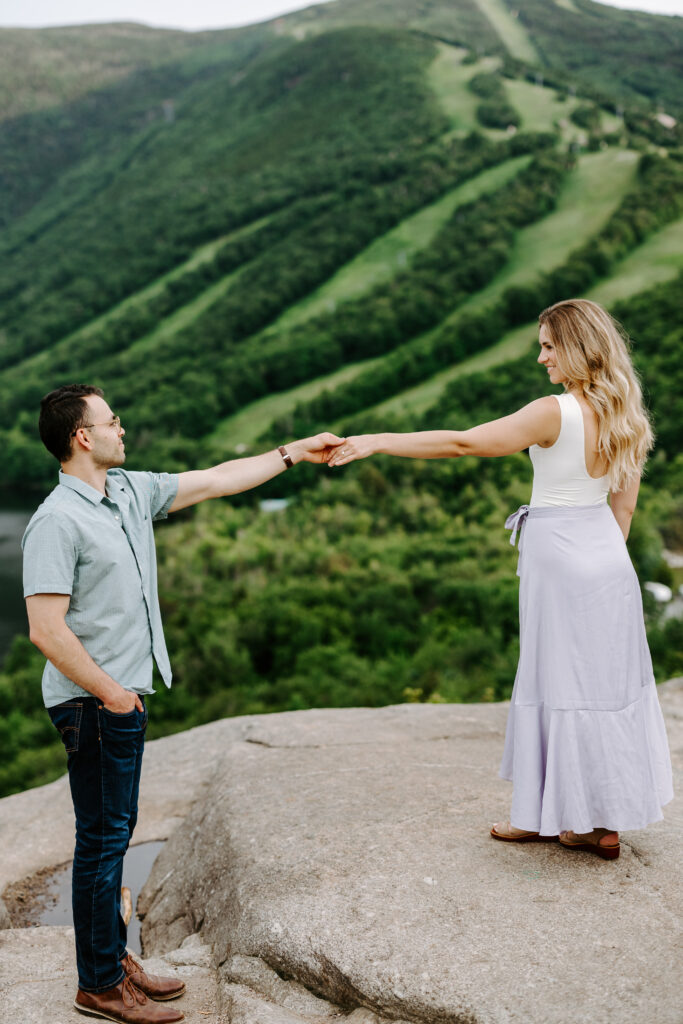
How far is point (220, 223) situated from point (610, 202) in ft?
183

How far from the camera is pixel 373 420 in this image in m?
65.2

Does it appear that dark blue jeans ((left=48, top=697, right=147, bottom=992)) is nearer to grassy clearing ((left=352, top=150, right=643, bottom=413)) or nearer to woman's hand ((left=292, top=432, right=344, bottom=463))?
woman's hand ((left=292, top=432, right=344, bottom=463))

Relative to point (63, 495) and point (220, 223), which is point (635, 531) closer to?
point (63, 495)

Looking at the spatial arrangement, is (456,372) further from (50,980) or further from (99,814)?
(99,814)

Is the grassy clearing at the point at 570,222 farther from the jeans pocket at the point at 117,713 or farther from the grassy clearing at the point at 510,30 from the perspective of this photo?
the jeans pocket at the point at 117,713

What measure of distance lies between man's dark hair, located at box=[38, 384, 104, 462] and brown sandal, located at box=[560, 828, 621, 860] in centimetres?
280

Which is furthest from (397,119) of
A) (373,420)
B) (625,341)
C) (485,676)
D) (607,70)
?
(625,341)

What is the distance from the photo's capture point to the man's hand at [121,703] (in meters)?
3.18

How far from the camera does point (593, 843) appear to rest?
164 inches

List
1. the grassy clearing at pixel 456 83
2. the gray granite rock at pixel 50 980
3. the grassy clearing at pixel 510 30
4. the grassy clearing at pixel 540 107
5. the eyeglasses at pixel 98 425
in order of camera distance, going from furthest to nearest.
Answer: the grassy clearing at pixel 510 30, the grassy clearing at pixel 456 83, the grassy clearing at pixel 540 107, the gray granite rock at pixel 50 980, the eyeglasses at pixel 98 425

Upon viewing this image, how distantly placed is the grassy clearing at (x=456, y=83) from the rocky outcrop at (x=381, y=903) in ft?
342

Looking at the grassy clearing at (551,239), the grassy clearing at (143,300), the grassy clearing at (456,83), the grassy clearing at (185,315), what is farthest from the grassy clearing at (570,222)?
the grassy clearing at (143,300)

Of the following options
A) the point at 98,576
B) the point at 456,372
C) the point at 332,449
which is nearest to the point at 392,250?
the point at 456,372

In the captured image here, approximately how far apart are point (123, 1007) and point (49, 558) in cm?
175
